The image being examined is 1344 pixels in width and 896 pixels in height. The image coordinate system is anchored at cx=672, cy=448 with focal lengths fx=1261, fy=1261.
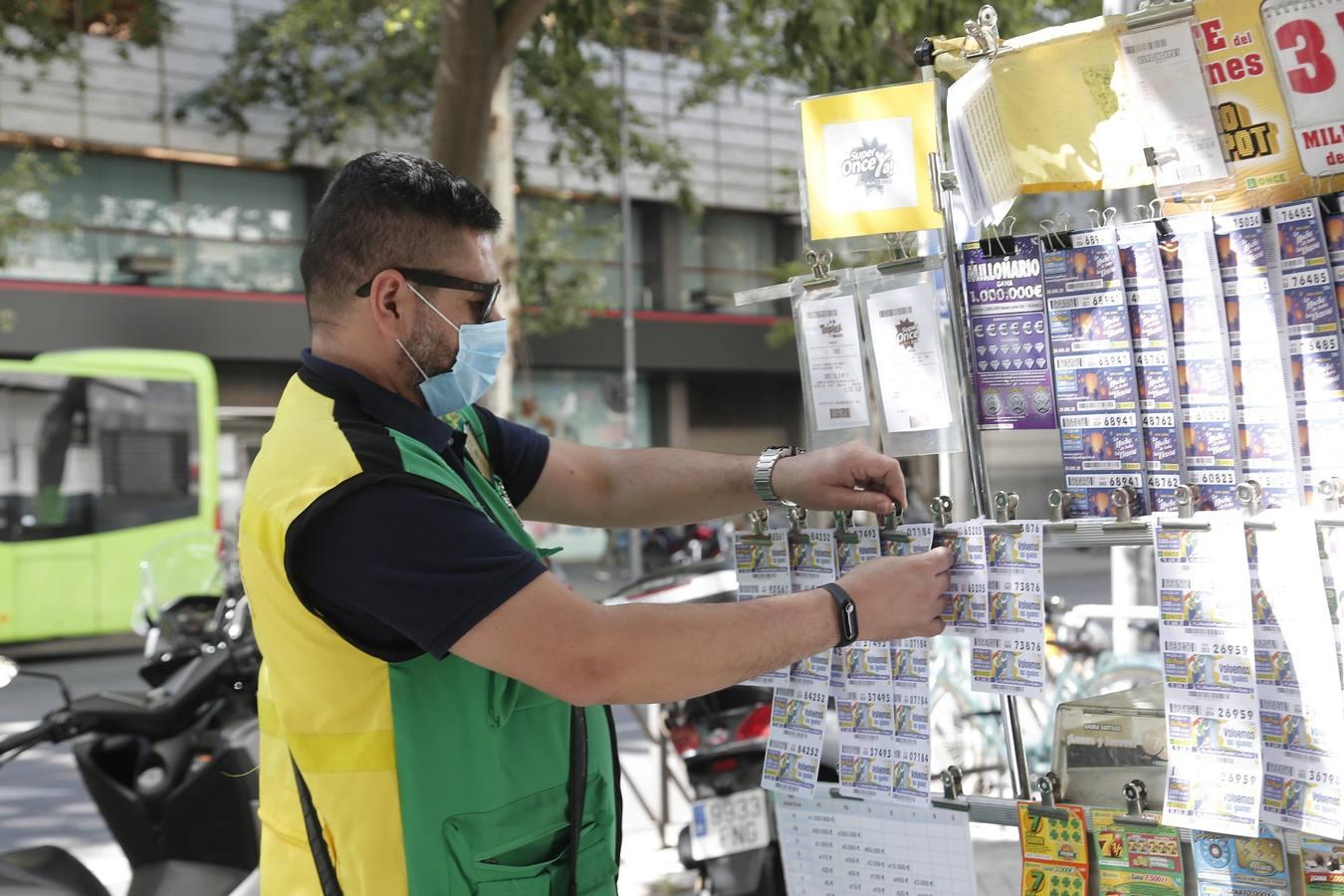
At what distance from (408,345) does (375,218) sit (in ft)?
0.67

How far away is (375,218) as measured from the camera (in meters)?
1.98

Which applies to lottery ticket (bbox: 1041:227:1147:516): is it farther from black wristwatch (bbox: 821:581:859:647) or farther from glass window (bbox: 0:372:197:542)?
glass window (bbox: 0:372:197:542)

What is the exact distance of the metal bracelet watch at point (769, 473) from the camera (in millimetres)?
2312

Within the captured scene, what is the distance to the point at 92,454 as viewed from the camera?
480 inches

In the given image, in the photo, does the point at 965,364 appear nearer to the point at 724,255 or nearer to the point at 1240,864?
the point at 1240,864

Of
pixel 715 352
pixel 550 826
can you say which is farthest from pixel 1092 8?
pixel 550 826

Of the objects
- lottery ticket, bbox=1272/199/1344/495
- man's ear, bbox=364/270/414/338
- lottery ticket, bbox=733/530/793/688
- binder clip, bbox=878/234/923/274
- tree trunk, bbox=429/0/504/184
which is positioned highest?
tree trunk, bbox=429/0/504/184

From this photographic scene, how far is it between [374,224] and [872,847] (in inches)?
53.5

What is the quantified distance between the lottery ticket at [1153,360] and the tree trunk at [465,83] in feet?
13.0

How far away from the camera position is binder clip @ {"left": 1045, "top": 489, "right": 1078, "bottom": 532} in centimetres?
198

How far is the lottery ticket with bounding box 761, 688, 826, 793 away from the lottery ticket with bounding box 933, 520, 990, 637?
317 mm

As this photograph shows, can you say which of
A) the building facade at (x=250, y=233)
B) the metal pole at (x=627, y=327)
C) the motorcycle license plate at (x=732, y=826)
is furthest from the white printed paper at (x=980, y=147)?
the metal pole at (x=627, y=327)

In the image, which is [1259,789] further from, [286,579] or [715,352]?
[715,352]

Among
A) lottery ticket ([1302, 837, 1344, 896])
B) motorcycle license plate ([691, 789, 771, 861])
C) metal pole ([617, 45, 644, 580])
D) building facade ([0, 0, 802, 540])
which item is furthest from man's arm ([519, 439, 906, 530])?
metal pole ([617, 45, 644, 580])
